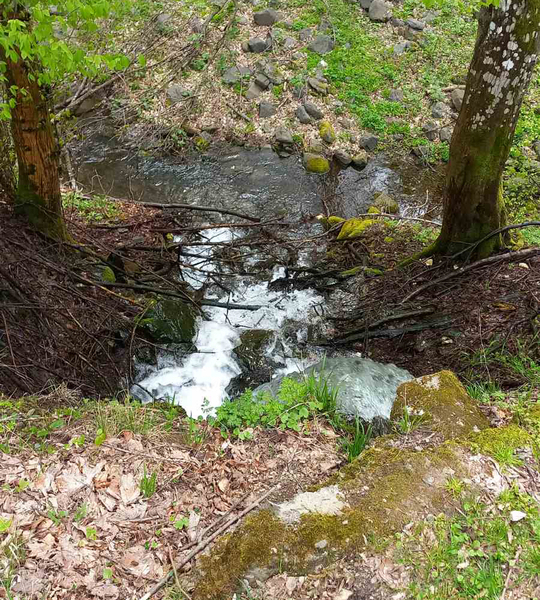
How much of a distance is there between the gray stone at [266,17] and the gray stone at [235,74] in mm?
1781

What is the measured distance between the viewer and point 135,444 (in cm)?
312

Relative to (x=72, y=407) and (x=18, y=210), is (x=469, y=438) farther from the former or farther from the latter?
(x=18, y=210)

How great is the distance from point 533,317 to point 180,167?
8.44m

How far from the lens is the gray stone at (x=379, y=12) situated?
13062 millimetres

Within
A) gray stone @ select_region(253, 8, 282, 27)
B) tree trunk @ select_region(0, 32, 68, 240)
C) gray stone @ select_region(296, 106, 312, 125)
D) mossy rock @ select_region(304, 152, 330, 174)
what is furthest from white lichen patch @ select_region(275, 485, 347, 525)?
gray stone @ select_region(253, 8, 282, 27)

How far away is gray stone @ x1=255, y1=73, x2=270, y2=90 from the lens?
12094mm

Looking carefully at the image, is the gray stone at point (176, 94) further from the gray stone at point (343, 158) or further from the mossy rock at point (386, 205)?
the mossy rock at point (386, 205)

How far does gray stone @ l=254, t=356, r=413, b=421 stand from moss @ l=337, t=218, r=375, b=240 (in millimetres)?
3630

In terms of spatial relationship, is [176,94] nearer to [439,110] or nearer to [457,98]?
[439,110]

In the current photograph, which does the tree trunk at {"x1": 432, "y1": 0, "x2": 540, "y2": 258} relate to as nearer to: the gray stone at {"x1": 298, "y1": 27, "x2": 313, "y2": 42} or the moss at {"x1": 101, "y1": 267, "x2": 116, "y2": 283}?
the moss at {"x1": 101, "y1": 267, "x2": 116, "y2": 283}

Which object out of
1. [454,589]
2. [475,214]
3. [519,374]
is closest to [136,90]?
[475,214]

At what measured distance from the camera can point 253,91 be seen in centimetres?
1212

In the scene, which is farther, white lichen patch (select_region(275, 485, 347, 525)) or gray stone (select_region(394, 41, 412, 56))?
gray stone (select_region(394, 41, 412, 56))

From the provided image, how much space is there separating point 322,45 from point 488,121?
9.02 m
